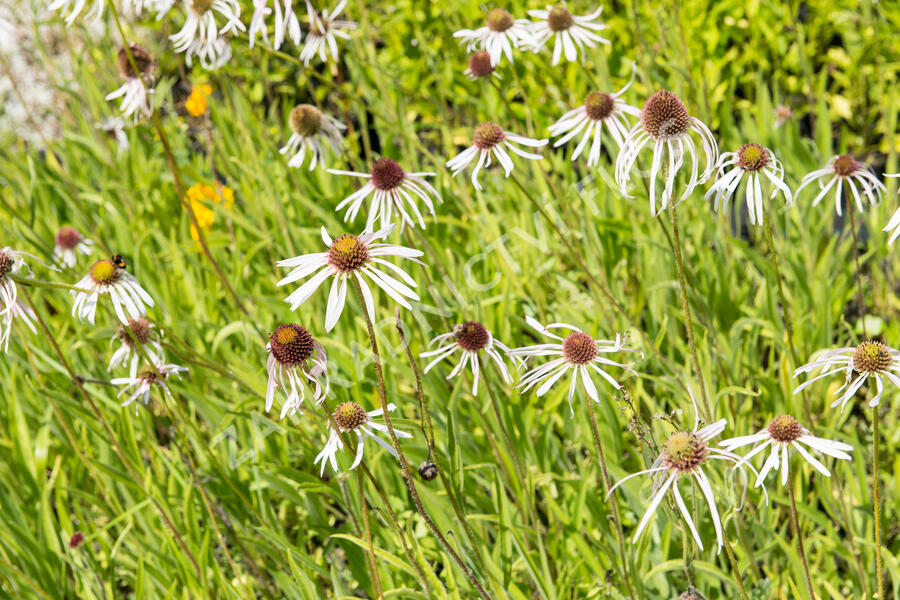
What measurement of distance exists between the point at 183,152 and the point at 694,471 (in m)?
2.91

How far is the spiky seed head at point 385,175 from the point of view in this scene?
157 cm

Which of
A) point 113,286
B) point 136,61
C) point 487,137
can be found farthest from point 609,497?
point 136,61

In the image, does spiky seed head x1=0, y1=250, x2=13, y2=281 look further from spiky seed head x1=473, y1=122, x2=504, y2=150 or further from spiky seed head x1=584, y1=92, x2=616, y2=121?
spiky seed head x1=584, y1=92, x2=616, y2=121

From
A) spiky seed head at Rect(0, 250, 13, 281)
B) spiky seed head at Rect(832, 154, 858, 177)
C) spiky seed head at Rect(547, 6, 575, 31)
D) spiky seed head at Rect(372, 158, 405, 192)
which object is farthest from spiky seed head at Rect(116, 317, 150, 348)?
spiky seed head at Rect(832, 154, 858, 177)

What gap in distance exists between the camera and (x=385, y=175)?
5.16 feet

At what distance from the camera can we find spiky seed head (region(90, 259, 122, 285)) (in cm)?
143

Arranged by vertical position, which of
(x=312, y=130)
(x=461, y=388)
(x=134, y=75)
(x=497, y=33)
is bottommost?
(x=461, y=388)

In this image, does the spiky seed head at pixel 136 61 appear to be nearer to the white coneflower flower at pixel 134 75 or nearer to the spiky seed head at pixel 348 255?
the white coneflower flower at pixel 134 75

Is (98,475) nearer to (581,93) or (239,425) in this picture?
(239,425)

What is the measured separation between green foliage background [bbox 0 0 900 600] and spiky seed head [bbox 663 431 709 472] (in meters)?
0.13

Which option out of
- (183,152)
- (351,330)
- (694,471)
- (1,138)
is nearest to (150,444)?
(351,330)

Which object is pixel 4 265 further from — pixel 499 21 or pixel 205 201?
pixel 205 201

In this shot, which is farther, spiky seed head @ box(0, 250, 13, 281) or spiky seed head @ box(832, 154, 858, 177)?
spiky seed head @ box(832, 154, 858, 177)

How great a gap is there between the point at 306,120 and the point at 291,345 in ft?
3.71
